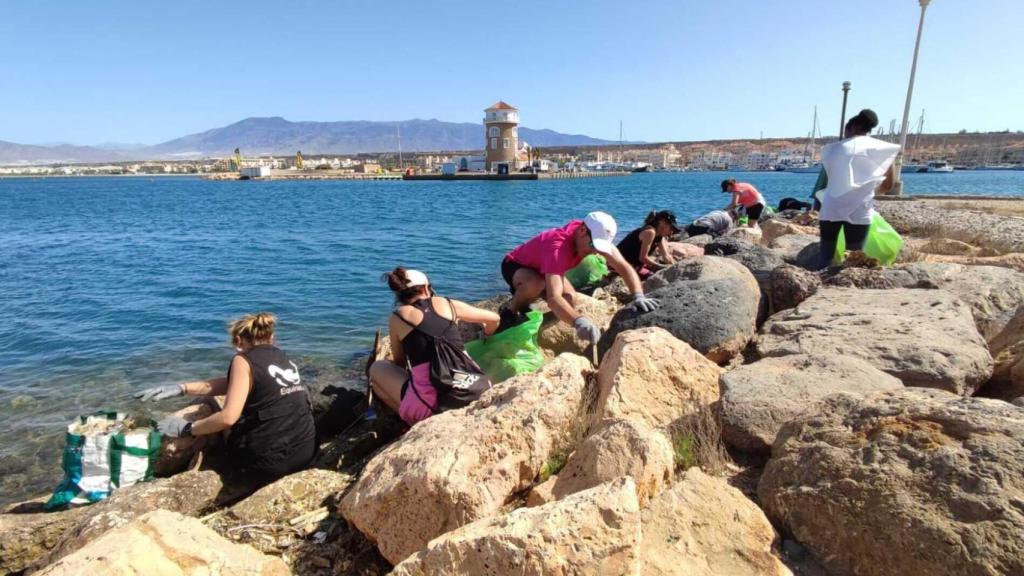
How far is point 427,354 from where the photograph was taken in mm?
4008

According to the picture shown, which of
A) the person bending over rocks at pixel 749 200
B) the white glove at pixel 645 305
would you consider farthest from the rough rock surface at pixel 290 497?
the person bending over rocks at pixel 749 200

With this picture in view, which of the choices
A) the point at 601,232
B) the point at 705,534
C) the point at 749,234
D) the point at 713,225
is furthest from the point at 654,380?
the point at 713,225

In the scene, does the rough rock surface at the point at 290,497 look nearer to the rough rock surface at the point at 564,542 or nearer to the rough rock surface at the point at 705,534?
the rough rock surface at the point at 564,542

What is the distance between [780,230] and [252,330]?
32.0 ft

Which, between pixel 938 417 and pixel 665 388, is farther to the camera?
pixel 665 388

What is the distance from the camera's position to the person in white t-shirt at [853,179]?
5.84 meters

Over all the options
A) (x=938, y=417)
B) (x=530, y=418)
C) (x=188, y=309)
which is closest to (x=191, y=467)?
(x=530, y=418)

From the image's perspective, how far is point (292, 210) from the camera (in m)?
37.5

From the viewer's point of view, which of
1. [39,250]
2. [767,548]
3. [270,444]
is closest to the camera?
[767,548]

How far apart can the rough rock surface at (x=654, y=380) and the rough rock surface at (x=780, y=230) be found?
280 inches

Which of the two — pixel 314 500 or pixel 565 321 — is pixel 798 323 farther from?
pixel 314 500

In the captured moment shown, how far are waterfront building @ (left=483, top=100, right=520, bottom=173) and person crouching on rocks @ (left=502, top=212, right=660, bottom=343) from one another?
78.6 metres

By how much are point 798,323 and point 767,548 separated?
2650 millimetres

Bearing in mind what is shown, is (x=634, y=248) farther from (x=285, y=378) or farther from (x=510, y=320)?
(x=285, y=378)
